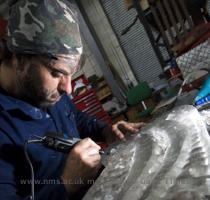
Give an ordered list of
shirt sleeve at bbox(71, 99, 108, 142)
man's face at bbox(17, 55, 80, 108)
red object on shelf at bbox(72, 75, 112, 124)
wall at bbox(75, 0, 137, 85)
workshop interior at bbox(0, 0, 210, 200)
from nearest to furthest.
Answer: workshop interior at bbox(0, 0, 210, 200) < man's face at bbox(17, 55, 80, 108) < shirt sleeve at bbox(71, 99, 108, 142) < red object on shelf at bbox(72, 75, 112, 124) < wall at bbox(75, 0, 137, 85)

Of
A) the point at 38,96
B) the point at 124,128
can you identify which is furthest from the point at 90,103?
the point at 38,96

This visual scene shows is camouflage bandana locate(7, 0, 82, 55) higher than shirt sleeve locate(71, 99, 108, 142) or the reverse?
higher

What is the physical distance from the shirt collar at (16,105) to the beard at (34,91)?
3 centimetres

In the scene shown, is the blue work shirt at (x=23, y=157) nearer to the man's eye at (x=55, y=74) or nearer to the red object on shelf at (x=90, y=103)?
the man's eye at (x=55, y=74)

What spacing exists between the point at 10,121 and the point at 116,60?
4.27 m

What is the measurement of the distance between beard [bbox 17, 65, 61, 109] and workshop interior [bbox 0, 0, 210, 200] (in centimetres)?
17

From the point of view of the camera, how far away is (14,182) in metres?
1.05

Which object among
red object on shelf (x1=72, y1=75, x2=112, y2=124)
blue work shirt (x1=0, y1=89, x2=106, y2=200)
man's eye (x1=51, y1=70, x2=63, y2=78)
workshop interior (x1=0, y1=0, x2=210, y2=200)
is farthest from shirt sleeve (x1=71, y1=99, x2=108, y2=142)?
red object on shelf (x1=72, y1=75, x2=112, y2=124)

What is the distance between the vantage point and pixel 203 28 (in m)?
2.26

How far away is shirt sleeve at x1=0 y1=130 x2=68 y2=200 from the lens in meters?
0.97

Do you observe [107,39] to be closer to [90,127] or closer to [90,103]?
[90,103]

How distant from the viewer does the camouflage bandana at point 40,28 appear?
1.03 metres

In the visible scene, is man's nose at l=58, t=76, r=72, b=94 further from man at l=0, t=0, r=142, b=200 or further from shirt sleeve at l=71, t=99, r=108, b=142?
shirt sleeve at l=71, t=99, r=108, b=142

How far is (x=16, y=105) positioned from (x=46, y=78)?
0.51ft
